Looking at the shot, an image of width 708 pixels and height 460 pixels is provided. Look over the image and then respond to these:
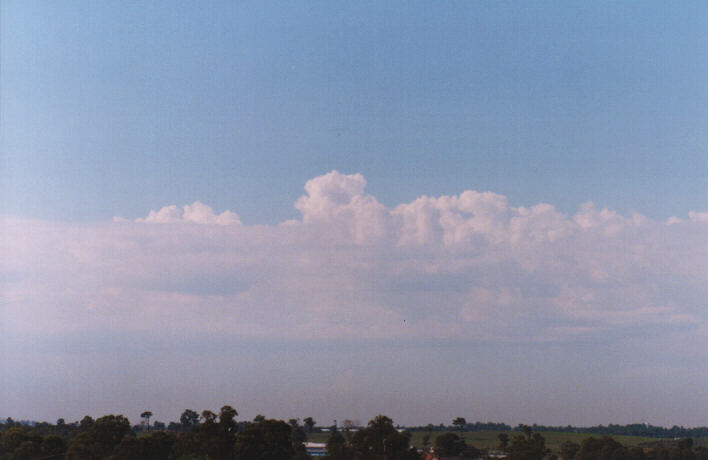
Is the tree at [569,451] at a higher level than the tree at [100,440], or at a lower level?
lower

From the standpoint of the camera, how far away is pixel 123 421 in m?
96.2

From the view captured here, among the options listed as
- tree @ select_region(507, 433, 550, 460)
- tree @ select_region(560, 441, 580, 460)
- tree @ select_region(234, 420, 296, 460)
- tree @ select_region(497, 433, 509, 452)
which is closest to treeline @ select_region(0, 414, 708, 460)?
tree @ select_region(234, 420, 296, 460)

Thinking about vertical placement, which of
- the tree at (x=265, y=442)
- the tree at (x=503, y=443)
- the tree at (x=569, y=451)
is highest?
the tree at (x=265, y=442)

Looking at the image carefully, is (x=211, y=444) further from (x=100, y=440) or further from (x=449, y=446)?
(x=449, y=446)

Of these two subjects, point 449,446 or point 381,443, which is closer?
point 381,443

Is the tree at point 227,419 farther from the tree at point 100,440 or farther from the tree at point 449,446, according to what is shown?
the tree at point 449,446

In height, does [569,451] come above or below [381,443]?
below

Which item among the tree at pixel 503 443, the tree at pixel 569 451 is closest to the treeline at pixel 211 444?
the tree at pixel 503 443

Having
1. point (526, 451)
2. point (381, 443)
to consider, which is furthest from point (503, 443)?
point (381, 443)

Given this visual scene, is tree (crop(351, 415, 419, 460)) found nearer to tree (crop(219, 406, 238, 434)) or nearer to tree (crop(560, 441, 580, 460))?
tree (crop(219, 406, 238, 434))

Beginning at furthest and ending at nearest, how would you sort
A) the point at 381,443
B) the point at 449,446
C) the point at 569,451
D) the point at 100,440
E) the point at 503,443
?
the point at 569,451, the point at 449,446, the point at 503,443, the point at 100,440, the point at 381,443

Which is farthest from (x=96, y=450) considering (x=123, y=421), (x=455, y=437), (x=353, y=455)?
(x=455, y=437)

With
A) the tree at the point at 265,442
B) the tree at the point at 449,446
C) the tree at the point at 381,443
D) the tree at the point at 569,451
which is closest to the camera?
the tree at the point at 381,443

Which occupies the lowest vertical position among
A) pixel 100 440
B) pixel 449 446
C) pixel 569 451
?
pixel 569 451
